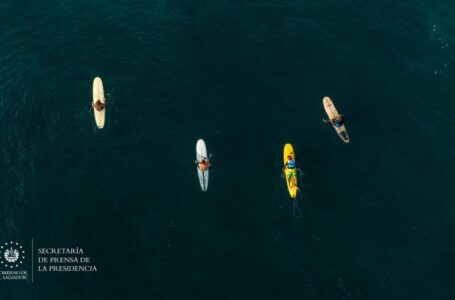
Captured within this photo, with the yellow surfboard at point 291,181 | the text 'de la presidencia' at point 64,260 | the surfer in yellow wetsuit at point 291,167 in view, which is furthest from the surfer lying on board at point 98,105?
the surfer in yellow wetsuit at point 291,167

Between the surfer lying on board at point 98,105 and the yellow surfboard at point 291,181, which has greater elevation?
the surfer lying on board at point 98,105

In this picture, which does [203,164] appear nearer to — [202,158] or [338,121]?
[202,158]

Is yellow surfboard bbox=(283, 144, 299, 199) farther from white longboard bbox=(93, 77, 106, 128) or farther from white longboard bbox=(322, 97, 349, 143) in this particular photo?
white longboard bbox=(93, 77, 106, 128)

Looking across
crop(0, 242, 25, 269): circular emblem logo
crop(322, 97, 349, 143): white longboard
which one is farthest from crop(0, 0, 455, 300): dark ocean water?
crop(0, 242, 25, 269): circular emblem logo

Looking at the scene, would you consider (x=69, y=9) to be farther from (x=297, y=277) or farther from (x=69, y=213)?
(x=297, y=277)

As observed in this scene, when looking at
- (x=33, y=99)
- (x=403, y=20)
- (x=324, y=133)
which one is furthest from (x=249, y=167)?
(x=403, y=20)

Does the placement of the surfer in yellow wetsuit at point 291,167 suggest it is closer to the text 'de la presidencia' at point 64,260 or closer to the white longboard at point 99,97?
the white longboard at point 99,97
